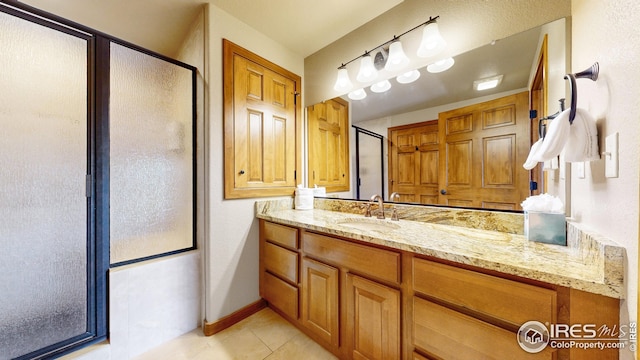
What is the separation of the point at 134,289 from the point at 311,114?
1980 millimetres

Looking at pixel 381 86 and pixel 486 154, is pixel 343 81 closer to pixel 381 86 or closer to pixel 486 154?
pixel 381 86

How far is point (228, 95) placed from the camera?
170 centimetres

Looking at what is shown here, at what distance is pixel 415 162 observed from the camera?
5.18ft

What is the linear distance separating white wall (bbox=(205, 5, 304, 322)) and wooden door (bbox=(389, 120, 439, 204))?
1227 millimetres

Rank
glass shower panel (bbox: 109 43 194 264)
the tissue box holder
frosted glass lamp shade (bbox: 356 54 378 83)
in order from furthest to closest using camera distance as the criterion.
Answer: frosted glass lamp shade (bbox: 356 54 378 83) < glass shower panel (bbox: 109 43 194 264) < the tissue box holder

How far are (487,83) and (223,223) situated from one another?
201cm

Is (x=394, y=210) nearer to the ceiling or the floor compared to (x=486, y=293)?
nearer to the ceiling

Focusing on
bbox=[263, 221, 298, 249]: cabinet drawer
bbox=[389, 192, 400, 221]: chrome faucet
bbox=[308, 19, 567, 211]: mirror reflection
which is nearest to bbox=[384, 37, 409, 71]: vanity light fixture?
bbox=[308, 19, 567, 211]: mirror reflection

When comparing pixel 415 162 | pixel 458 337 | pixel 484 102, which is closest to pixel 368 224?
pixel 415 162

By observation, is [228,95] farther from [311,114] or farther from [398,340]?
[398,340]

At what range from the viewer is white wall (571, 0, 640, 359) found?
0.54m

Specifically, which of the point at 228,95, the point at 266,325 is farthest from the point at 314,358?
the point at 228,95

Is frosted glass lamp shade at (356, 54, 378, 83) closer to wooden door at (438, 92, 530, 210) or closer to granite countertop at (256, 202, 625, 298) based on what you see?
wooden door at (438, 92, 530, 210)

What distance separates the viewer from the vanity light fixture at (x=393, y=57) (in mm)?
1396
